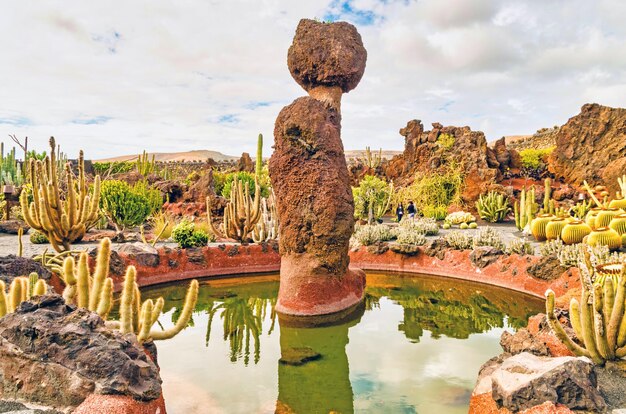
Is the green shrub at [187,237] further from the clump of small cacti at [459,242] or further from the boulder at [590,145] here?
the boulder at [590,145]

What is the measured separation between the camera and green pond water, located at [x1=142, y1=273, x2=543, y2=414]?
4535 millimetres

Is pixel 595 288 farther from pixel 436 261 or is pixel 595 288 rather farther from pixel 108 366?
pixel 436 261

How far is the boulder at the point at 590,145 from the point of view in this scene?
71.4 feet

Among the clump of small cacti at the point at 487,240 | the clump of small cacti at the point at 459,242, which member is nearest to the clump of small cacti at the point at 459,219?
the clump of small cacti at the point at 487,240

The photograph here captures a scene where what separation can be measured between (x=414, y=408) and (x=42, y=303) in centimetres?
334

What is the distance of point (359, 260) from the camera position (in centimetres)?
1144

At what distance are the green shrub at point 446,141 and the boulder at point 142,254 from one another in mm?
18371

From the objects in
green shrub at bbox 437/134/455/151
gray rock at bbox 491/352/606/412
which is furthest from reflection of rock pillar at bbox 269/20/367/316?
green shrub at bbox 437/134/455/151

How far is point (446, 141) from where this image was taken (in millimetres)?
24688

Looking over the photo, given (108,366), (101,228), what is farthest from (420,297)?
(101,228)

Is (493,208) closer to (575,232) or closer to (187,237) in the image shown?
(575,232)

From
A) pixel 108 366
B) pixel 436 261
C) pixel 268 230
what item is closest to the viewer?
pixel 108 366

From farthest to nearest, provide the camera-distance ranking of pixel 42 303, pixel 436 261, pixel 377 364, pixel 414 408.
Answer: pixel 436 261 → pixel 377 364 → pixel 414 408 → pixel 42 303

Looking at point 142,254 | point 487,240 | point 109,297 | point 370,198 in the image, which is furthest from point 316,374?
point 370,198
